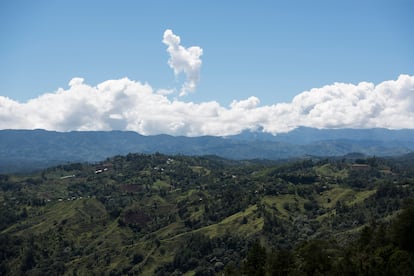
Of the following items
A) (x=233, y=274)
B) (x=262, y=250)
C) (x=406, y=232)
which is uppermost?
(x=406, y=232)

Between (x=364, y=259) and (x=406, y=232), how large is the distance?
1203cm

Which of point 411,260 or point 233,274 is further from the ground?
point 411,260

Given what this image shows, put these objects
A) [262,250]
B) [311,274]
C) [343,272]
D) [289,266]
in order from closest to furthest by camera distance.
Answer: [343,272] < [311,274] < [289,266] < [262,250]

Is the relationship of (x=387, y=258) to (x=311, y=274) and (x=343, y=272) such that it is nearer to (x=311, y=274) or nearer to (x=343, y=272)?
(x=343, y=272)

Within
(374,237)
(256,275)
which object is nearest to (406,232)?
Answer: (374,237)

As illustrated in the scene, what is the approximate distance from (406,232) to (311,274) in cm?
2476

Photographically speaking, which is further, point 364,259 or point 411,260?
point 364,259

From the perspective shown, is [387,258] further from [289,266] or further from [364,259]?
[289,266]

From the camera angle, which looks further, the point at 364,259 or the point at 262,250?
the point at 262,250

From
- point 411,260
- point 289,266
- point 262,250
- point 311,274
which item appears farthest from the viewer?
point 262,250

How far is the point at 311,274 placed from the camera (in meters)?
103

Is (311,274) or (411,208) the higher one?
(411,208)

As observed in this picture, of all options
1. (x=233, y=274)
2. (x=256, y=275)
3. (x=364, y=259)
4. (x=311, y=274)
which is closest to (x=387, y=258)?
(x=364, y=259)

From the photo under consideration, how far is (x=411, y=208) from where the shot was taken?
344ft
